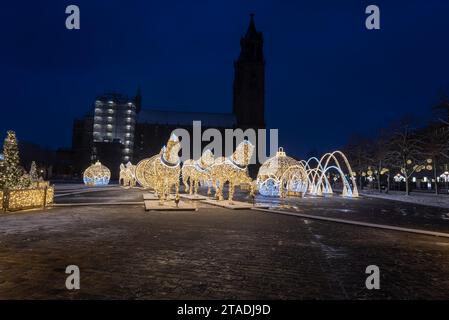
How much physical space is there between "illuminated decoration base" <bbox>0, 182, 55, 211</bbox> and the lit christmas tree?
109cm

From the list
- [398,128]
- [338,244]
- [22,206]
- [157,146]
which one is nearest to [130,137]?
[157,146]

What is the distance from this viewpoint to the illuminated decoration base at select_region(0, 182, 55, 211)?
45.5ft

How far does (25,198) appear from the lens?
14.8 m

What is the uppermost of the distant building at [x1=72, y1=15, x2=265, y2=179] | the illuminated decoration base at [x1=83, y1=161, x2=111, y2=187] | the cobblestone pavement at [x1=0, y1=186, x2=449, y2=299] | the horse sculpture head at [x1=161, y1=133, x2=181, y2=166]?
the distant building at [x1=72, y1=15, x2=265, y2=179]

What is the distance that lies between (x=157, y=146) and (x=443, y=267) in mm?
90683

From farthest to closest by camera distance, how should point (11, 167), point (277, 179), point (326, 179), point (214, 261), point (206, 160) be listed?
point (326, 179)
point (277, 179)
point (206, 160)
point (11, 167)
point (214, 261)

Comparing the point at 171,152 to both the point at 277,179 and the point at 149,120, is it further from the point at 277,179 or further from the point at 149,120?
the point at 149,120

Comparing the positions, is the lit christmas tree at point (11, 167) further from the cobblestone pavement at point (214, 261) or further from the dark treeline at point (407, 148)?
the dark treeline at point (407, 148)

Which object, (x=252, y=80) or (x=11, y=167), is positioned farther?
(x=252, y=80)

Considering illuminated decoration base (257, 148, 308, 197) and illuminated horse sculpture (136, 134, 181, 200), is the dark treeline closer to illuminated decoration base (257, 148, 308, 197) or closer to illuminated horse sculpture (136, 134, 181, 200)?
illuminated decoration base (257, 148, 308, 197)

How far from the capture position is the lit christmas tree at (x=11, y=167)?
605 inches

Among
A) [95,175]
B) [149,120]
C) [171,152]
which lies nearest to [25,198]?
[171,152]

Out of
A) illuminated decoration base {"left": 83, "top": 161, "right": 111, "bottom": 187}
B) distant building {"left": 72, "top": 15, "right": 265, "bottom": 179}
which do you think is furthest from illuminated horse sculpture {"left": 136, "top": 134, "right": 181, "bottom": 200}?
distant building {"left": 72, "top": 15, "right": 265, "bottom": 179}

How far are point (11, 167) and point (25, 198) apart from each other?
2.31m
